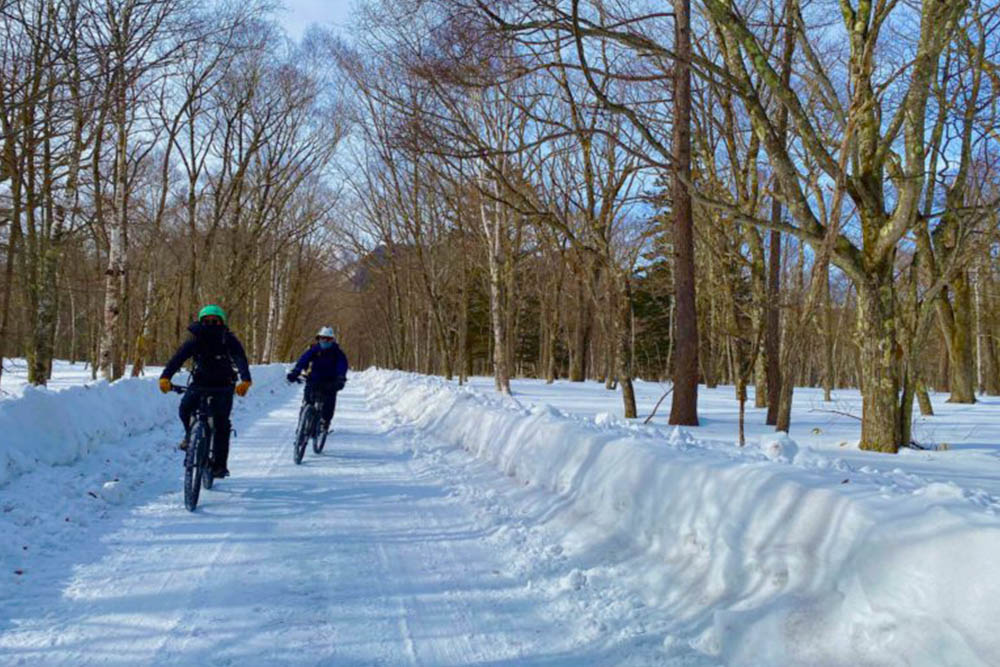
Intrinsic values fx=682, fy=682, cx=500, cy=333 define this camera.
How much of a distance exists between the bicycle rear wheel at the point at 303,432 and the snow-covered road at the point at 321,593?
2.14 meters

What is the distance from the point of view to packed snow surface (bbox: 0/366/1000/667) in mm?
3219

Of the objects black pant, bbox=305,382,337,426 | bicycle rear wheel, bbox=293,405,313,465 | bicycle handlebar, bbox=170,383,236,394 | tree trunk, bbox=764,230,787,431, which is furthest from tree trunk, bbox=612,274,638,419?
bicycle handlebar, bbox=170,383,236,394

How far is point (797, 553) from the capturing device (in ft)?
12.2

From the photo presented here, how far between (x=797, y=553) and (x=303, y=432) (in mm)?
7211

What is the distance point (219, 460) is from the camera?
24.0 feet

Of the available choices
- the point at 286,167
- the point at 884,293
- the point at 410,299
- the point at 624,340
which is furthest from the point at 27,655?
the point at 410,299

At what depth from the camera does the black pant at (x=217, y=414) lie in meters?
6.97

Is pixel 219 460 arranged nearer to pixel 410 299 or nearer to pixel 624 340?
pixel 624 340

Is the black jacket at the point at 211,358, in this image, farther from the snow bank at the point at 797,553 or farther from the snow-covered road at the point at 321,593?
the snow bank at the point at 797,553

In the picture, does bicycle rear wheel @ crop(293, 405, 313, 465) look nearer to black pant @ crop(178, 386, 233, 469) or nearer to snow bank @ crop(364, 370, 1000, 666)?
black pant @ crop(178, 386, 233, 469)

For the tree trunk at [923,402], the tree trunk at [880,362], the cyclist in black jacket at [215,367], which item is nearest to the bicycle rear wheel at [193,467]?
the cyclist in black jacket at [215,367]

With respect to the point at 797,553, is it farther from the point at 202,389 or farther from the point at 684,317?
the point at 684,317

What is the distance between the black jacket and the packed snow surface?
1.21 metres

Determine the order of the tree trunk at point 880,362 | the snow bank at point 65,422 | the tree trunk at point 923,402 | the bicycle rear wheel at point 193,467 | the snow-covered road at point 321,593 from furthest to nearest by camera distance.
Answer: the tree trunk at point 923,402, the tree trunk at point 880,362, the snow bank at point 65,422, the bicycle rear wheel at point 193,467, the snow-covered road at point 321,593
